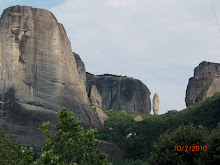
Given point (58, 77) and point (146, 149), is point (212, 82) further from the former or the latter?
point (58, 77)

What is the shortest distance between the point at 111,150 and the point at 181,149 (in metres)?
20.5

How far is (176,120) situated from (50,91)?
22044mm

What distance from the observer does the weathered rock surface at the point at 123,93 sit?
89.2m

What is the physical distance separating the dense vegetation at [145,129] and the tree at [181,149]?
16.5 meters

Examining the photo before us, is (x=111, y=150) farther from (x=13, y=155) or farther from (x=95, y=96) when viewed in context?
(x=95, y=96)

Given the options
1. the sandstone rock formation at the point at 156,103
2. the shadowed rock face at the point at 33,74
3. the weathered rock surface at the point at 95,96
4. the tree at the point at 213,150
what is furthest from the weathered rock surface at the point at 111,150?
the sandstone rock formation at the point at 156,103

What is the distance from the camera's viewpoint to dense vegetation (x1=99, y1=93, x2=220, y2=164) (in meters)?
51.7

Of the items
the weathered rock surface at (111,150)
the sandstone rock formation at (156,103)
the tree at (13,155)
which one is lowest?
the weathered rock surface at (111,150)

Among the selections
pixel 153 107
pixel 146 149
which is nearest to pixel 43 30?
pixel 146 149

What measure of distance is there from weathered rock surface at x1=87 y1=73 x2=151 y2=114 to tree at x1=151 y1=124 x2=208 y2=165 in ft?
184

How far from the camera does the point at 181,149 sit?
30531mm
